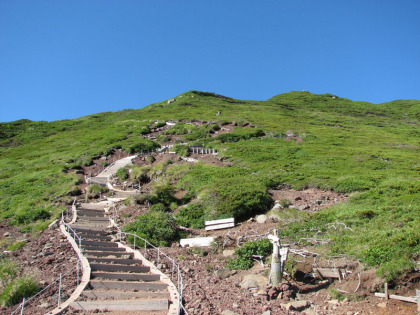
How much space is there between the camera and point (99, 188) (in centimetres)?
2439

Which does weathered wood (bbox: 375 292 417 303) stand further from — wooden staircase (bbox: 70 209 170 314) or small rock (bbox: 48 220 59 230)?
small rock (bbox: 48 220 59 230)

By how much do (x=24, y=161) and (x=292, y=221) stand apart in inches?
1417

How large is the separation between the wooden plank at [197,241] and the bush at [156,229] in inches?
30.5

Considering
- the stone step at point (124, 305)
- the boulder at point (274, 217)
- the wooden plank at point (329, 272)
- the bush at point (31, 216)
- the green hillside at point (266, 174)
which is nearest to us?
the stone step at point (124, 305)

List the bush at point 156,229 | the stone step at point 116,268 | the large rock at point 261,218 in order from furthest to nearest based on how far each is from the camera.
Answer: the large rock at point 261,218 → the bush at point 156,229 → the stone step at point 116,268

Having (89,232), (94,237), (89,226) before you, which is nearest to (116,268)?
(94,237)

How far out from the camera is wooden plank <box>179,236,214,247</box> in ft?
47.5

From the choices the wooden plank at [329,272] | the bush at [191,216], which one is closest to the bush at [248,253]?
the wooden plank at [329,272]

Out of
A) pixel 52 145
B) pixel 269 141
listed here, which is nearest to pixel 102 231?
pixel 269 141

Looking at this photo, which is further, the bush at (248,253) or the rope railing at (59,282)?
the bush at (248,253)

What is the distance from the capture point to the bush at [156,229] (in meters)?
14.8

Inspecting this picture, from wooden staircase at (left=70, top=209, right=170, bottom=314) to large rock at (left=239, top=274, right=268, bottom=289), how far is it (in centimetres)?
244

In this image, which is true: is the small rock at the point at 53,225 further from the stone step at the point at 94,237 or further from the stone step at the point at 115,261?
the stone step at the point at 115,261

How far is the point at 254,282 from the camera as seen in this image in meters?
10.1
